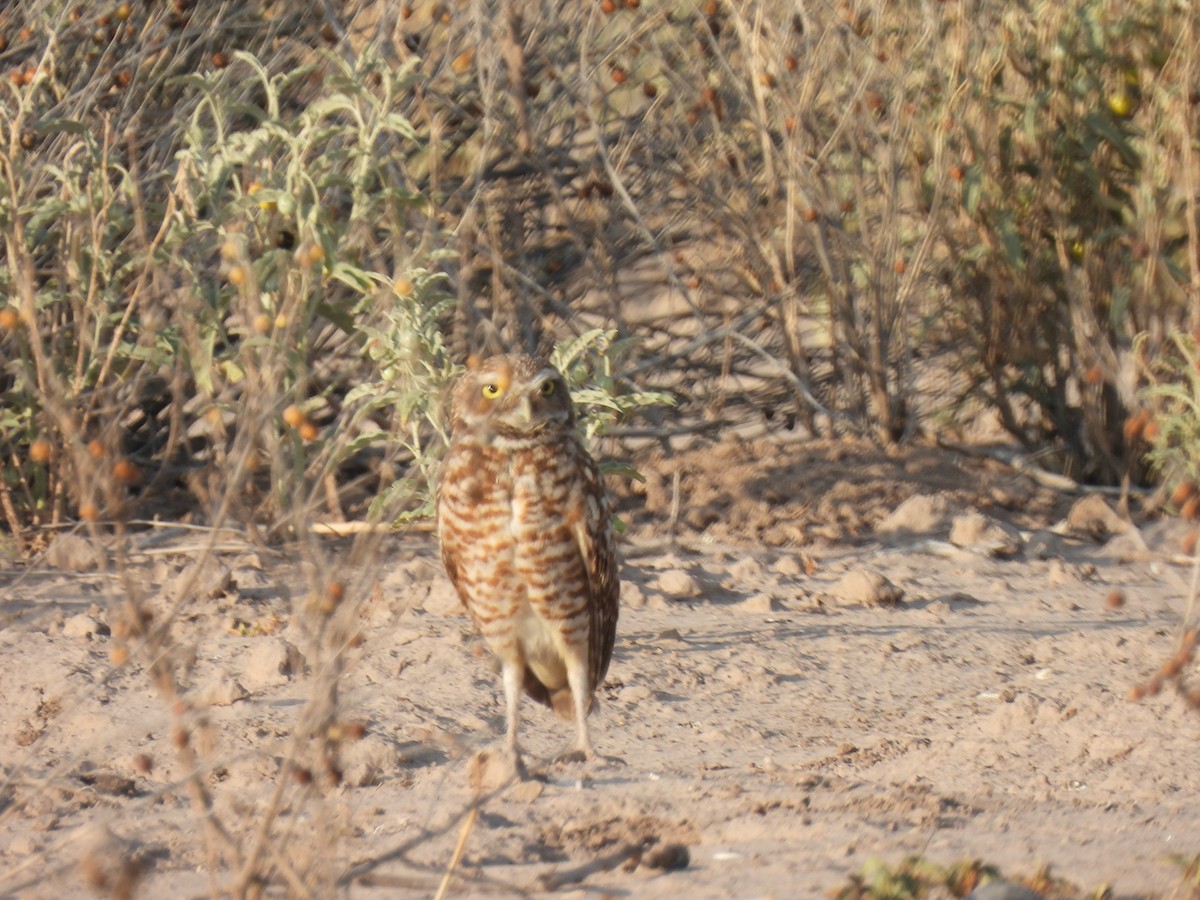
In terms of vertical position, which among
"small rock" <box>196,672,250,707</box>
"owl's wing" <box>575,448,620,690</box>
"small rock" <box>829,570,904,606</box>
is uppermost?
"owl's wing" <box>575,448,620,690</box>

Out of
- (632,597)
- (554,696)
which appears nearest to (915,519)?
(632,597)

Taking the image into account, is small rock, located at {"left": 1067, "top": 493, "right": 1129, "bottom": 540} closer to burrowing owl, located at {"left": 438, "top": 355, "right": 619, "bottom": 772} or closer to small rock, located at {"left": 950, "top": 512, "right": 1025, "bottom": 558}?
small rock, located at {"left": 950, "top": 512, "right": 1025, "bottom": 558}

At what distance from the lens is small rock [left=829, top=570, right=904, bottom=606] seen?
22.9ft

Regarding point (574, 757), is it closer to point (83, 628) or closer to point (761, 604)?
point (761, 604)

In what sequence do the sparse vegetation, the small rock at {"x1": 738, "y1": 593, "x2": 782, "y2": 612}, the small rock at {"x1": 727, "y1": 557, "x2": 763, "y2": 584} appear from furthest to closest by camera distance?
the small rock at {"x1": 727, "y1": 557, "x2": 763, "y2": 584}, the small rock at {"x1": 738, "y1": 593, "x2": 782, "y2": 612}, the sparse vegetation

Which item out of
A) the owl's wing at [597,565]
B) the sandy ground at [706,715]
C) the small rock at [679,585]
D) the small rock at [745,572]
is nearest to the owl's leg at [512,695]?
the sandy ground at [706,715]

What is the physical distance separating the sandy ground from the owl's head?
707 mm

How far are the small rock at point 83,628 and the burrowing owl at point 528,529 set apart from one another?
1.58m

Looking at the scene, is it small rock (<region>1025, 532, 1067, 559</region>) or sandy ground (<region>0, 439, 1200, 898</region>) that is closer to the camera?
sandy ground (<region>0, 439, 1200, 898</region>)

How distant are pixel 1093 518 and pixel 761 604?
2076 millimetres

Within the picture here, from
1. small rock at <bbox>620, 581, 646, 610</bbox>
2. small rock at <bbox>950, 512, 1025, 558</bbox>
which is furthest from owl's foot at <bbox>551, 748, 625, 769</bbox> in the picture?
small rock at <bbox>950, 512, 1025, 558</bbox>

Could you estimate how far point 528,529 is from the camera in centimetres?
547

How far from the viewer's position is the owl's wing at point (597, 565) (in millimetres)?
5523

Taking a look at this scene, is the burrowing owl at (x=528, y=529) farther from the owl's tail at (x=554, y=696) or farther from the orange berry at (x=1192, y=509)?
the orange berry at (x=1192, y=509)
